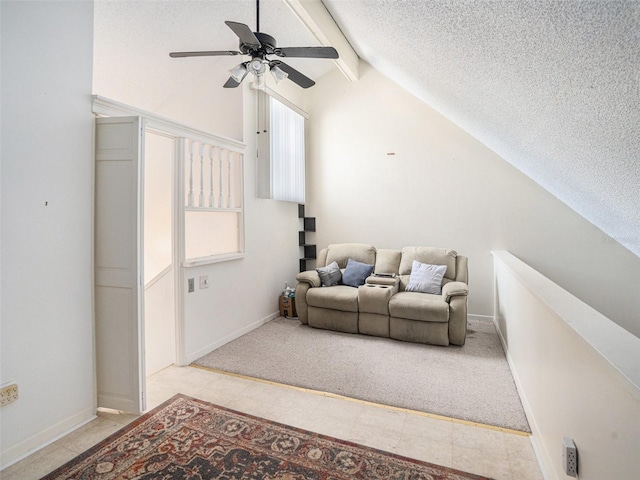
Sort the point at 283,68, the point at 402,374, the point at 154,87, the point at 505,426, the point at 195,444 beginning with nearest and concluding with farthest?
the point at 195,444 < the point at 505,426 < the point at 283,68 < the point at 402,374 < the point at 154,87

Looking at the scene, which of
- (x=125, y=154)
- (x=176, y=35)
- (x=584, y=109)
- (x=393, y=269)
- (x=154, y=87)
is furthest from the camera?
(x=393, y=269)

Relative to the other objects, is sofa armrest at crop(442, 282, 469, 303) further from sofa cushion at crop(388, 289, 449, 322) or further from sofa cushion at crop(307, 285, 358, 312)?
sofa cushion at crop(307, 285, 358, 312)

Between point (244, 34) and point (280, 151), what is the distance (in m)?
2.16

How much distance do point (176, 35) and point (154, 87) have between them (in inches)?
32.2

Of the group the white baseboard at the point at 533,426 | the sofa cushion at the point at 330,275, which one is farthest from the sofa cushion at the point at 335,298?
the white baseboard at the point at 533,426

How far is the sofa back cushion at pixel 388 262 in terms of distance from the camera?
401cm

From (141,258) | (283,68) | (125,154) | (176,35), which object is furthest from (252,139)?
(141,258)

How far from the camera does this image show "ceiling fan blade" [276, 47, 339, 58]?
7.02 feet

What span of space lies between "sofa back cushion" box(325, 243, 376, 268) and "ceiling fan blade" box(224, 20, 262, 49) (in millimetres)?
2731

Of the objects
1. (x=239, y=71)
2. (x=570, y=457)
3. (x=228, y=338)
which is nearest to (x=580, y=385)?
(x=570, y=457)

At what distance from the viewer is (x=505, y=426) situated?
194cm

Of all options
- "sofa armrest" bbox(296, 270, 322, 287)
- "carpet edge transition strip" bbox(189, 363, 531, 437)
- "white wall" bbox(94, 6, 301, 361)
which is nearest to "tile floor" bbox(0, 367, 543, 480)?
"carpet edge transition strip" bbox(189, 363, 531, 437)

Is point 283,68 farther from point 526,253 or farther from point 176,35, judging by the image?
point 526,253

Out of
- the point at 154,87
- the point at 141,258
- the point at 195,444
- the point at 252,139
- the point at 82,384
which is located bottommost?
the point at 195,444
